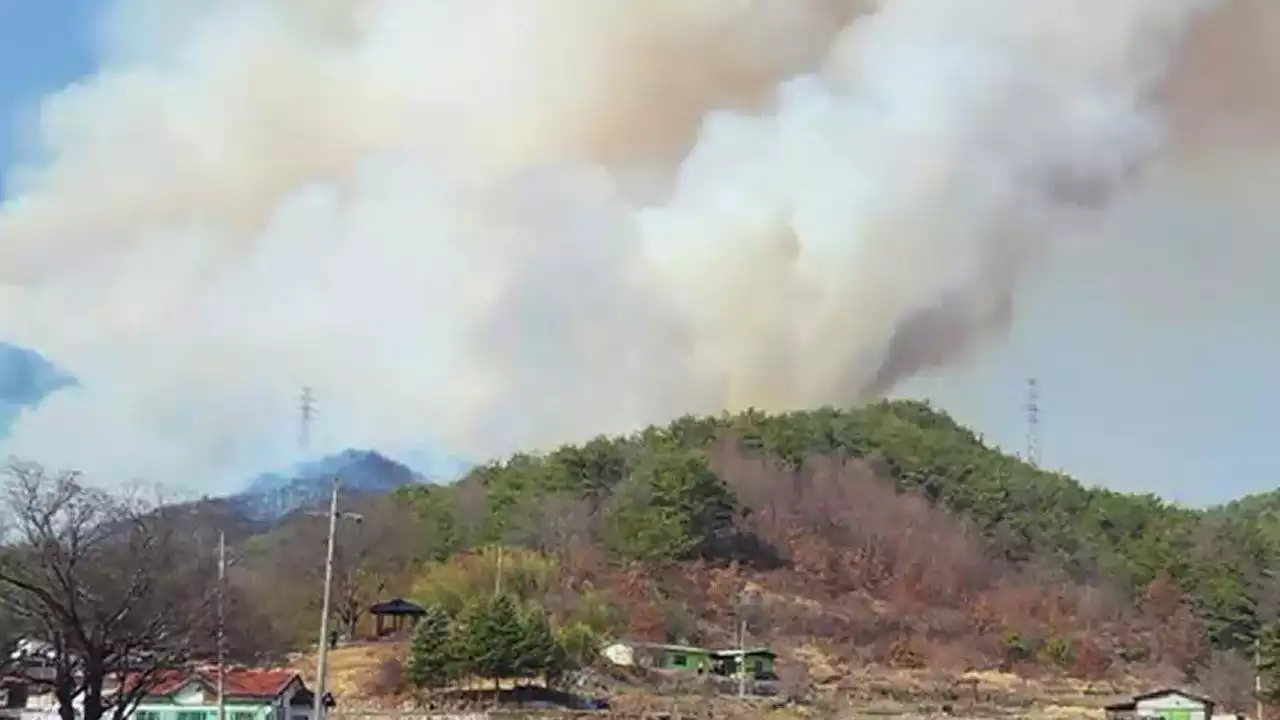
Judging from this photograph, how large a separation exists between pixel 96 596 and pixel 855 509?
A: 71.1 metres

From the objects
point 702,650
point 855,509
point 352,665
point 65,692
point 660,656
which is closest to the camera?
point 65,692

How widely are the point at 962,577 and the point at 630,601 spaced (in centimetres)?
2854

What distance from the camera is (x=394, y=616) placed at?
65312 millimetres

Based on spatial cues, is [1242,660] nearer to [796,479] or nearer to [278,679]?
[796,479]

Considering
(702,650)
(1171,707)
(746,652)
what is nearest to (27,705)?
(746,652)

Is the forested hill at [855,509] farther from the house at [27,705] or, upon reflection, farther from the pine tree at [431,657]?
the house at [27,705]

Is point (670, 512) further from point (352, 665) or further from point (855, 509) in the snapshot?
point (352, 665)

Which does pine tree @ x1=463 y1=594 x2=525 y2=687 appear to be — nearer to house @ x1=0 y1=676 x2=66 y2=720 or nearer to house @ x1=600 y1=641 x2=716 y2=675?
house @ x1=600 y1=641 x2=716 y2=675

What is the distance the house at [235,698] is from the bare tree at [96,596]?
317 inches

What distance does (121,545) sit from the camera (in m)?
32.6

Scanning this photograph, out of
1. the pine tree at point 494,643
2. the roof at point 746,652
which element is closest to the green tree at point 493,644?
the pine tree at point 494,643

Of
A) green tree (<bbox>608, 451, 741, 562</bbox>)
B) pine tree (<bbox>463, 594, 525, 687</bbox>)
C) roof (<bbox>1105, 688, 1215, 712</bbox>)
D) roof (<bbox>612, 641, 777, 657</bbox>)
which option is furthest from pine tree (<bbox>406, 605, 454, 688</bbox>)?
green tree (<bbox>608, 451, 741, 562</bbox>)

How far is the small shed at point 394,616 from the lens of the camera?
63.4 m

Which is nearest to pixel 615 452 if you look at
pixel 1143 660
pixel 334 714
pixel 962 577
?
pixel 962 577
